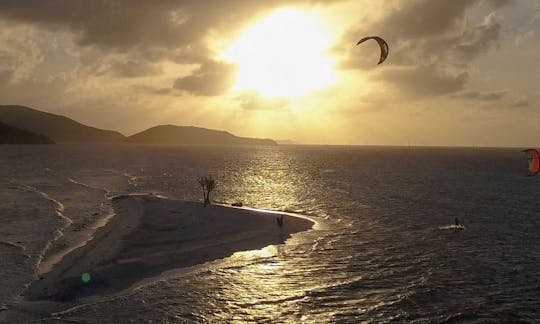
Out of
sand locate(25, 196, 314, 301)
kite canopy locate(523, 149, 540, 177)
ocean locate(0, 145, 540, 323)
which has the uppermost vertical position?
kite canopy locate(523, 149, 540, 177)

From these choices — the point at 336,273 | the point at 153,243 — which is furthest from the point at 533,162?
the point at 153,243

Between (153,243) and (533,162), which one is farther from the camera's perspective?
(153,243)

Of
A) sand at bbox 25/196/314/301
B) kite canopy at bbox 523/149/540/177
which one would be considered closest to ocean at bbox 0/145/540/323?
sand at bbox 25/196/314/301

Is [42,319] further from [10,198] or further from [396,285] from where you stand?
[10,198]

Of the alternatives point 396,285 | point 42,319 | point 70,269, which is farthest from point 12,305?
point 396,285

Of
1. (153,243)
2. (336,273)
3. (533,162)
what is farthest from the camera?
(153,243)

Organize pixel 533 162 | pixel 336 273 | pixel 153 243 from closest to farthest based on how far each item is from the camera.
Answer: pixel 336 273 → pixel 533 162 → pixel 153 243

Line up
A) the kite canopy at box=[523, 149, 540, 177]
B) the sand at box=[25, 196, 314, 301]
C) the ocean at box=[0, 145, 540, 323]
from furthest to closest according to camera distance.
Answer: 1. the kite canopy at box=[523, 149, 540, 177]
2. the sand at box=[25, 196, 314, 301]
3. the ocean at box=[0, 145, 540, 323]

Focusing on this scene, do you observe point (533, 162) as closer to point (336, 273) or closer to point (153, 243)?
point (336, 273)

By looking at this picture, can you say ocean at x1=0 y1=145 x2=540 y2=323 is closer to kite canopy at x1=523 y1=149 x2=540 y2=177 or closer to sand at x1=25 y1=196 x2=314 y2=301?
sand at x1=25 y1=196 x2=314 y2=301
